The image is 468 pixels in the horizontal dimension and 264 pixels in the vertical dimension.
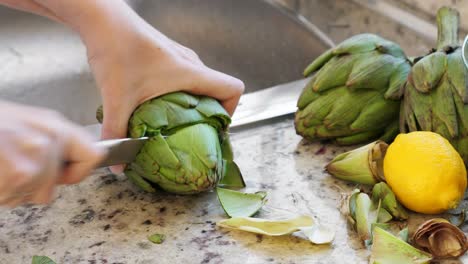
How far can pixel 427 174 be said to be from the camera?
2.43 feet

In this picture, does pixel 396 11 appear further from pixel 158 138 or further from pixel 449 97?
pixel 158 138

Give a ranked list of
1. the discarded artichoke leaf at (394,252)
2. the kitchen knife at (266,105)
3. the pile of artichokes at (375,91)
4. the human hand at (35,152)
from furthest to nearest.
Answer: the kitchen knife at (266,105)
the pile of artichokes at (375,91)
the discarded artichoke leaf at (394,252)
the human hand at (35,152)

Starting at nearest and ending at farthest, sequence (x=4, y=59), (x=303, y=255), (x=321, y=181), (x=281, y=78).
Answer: (x=303, y=255) → (x=321, y=181) → (x=281, y=78) → (x=4, y=59)

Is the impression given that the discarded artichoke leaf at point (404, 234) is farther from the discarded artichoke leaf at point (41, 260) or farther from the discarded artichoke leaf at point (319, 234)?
the discarded artichoke leaf at point (41, 260)

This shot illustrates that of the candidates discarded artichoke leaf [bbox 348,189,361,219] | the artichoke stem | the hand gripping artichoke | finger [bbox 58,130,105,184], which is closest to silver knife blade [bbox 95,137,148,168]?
the hand gripping artichoke

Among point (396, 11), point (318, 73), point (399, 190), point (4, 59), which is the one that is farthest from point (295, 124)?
point (4, 59)

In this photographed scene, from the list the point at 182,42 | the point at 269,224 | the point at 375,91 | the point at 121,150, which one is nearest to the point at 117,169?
the point at 121,150

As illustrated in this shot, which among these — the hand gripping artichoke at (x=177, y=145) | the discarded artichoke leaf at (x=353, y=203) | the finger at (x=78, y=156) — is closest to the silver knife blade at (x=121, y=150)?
the hand gripping artichoke at (x=177, y=145)

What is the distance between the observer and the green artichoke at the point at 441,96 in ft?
2.57

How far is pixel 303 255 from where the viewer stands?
72 cm

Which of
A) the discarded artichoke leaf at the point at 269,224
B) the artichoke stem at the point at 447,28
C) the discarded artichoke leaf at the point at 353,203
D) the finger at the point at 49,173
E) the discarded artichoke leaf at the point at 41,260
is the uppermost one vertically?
the artichoke stem at the point at 447,28

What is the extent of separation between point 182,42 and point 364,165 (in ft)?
1.87

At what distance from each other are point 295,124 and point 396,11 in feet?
1.38

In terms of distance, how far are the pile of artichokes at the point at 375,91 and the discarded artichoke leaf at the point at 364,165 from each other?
5cm
